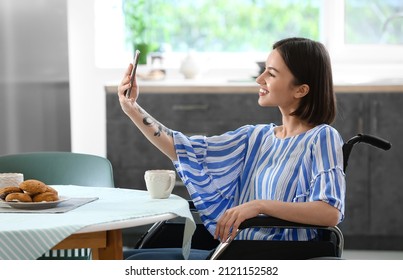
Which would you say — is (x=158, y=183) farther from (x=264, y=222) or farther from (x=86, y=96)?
(x=86, y=96)

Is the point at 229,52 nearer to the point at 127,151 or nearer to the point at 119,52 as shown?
the point at 119,52

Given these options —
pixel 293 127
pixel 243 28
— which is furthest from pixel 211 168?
pixel 243 28

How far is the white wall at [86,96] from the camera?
15.2 ft

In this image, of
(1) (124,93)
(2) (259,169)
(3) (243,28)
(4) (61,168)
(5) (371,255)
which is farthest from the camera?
(3) (243,28)

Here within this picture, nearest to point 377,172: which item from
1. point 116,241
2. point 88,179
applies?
point 88,179

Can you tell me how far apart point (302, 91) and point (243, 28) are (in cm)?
275

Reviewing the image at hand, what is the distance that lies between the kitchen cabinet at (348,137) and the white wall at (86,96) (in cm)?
49

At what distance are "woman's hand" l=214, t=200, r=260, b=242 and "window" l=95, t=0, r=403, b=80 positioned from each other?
9.47 feet

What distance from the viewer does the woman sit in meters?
1.89

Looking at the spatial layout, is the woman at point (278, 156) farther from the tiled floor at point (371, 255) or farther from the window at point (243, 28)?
the window at point (243, 28)

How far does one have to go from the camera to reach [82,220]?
1.61 metres

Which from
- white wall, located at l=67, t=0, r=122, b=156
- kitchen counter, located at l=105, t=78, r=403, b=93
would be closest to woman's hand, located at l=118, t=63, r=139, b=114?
kitchen counter, located at l=105, t=78, r=403, b=93

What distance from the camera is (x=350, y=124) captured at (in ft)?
13.4
